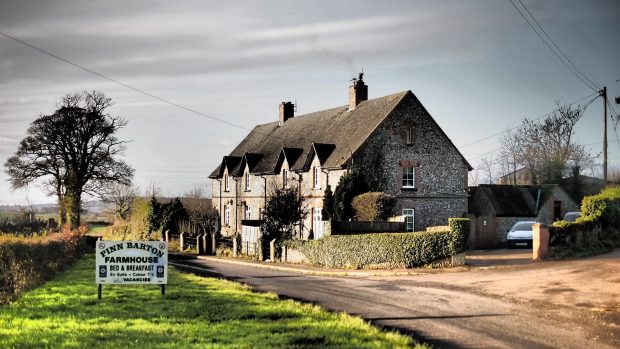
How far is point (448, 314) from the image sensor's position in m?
15.5

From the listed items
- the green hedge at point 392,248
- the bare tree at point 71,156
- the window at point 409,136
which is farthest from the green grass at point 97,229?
the green hedge at point 392,248

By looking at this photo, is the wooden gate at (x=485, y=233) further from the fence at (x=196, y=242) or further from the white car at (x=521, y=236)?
the fence at (x=196, y=242)

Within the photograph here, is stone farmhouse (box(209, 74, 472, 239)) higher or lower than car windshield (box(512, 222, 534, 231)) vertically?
higher

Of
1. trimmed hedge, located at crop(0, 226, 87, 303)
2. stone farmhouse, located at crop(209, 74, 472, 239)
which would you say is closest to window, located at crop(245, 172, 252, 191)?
stone farmhouse, located at crop(209, 74, 472, 239)

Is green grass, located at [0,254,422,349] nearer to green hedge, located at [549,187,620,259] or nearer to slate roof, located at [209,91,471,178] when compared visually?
green hedge, located at [549,187,620,259]

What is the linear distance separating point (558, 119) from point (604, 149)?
84.0ft

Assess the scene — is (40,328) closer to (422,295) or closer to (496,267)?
(422,295)

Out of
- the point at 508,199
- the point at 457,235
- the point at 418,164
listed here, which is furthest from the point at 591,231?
the point at 508,199

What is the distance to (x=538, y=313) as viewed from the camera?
15.5 m

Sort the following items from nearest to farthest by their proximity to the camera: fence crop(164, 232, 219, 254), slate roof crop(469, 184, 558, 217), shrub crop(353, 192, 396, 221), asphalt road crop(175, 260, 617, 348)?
asphalt road crop(175, 260, 617, 348), shrub crop(353, 192, 396, 221), slate roof crop(469, 184, 558, 217), fence crop(164, 232, 219, 254)

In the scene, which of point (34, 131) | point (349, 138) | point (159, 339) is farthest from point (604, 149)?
point (34, 131)

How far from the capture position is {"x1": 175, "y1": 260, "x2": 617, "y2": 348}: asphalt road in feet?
40.8

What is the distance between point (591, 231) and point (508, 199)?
52.0 ft

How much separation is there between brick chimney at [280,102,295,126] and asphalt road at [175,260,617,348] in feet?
117
